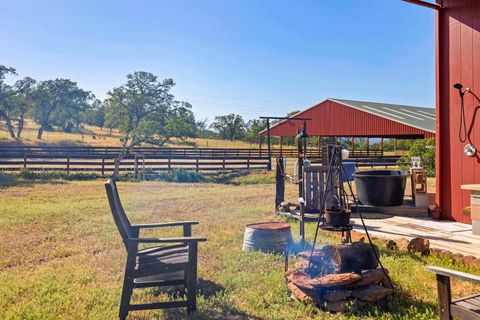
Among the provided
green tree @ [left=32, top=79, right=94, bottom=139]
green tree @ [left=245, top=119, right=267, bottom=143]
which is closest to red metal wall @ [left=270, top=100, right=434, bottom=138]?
green tree @ [left=245, top=119, right=267, bottom=143]

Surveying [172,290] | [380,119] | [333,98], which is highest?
[333,98]

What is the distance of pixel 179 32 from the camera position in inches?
470

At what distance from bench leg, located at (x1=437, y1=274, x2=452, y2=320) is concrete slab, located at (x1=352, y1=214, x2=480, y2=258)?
1.94m

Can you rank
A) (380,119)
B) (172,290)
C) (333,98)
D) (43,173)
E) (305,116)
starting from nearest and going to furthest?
(172,290), (43,173), (380,119), (333,98), (305,116)

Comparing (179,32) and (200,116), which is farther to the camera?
(200,116)

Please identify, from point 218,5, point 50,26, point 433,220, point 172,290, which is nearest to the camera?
point 172,290

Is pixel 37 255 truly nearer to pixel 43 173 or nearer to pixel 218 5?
pixel 218 5

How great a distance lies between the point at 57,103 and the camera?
39.7 meters

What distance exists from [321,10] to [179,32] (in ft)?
17.1

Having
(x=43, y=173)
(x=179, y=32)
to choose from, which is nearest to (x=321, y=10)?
(x=179, y=32)

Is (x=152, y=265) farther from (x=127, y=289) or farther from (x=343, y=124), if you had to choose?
(x=343, y=124)

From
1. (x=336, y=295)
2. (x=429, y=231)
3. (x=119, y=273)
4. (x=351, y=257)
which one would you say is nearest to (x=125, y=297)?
(x=119, y=273)

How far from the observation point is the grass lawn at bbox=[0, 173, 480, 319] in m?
2.61

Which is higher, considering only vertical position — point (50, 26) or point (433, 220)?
point (50, 26)
